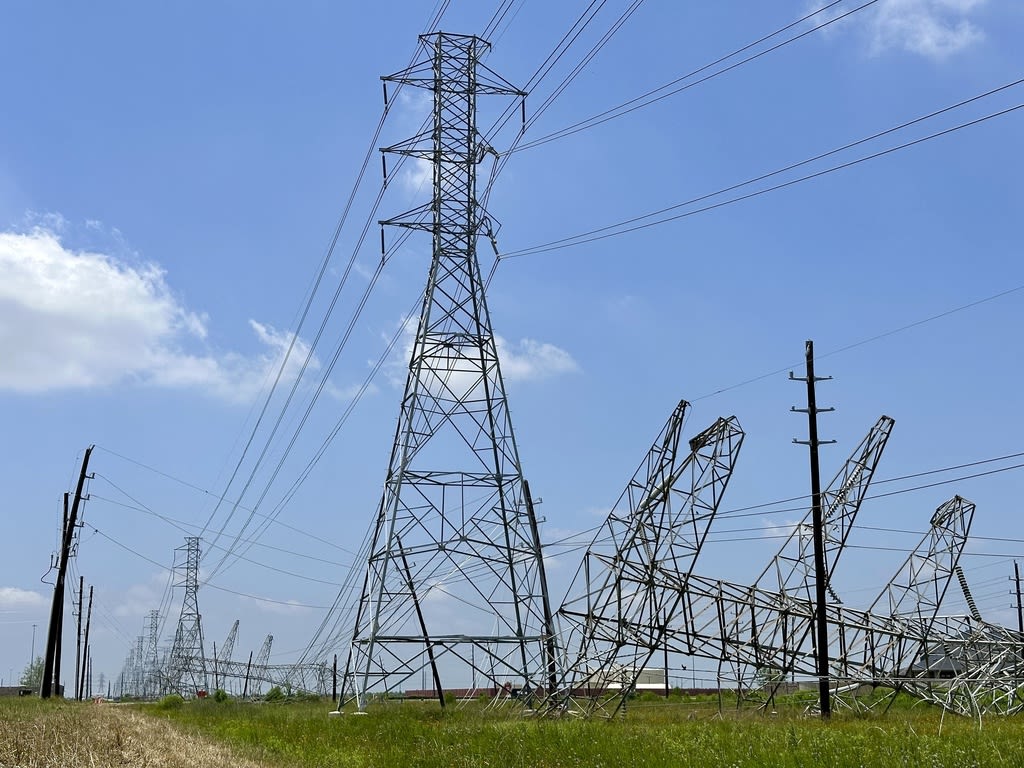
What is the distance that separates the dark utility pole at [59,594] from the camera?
53.9 meters

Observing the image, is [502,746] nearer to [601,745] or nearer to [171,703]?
[601,745]

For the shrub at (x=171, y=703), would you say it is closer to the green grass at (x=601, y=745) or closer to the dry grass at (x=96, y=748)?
the green grass at (x=601, y=745)

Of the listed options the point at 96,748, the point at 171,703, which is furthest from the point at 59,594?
the point at 96,748

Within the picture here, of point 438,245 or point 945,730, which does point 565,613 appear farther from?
point 945,730

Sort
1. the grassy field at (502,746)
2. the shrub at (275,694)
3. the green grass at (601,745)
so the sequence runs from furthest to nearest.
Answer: the shrub at (275,694) < the grassy field at (502,746) < the green grass at (601,745)

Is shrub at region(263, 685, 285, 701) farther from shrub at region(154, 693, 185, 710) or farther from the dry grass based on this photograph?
the dry grass

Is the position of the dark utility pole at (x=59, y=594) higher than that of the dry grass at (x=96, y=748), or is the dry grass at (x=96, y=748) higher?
the dark utility pole at (x=59, y=594)

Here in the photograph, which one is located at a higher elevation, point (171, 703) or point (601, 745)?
point (171, 703)

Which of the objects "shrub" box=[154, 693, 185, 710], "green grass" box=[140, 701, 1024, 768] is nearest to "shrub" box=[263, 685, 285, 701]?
"shrub" box=[154, 693, 185, 710]

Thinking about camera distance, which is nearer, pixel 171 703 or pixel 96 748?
pixel 96 748

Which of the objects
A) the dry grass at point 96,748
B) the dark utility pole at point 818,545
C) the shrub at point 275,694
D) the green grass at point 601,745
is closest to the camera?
the green grass at point 601,745

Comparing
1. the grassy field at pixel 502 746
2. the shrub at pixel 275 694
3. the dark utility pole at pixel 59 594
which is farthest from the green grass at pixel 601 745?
the shrub at pixel 275 694

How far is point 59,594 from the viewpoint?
5516 centimetres

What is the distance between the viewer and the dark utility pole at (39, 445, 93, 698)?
5388cm
